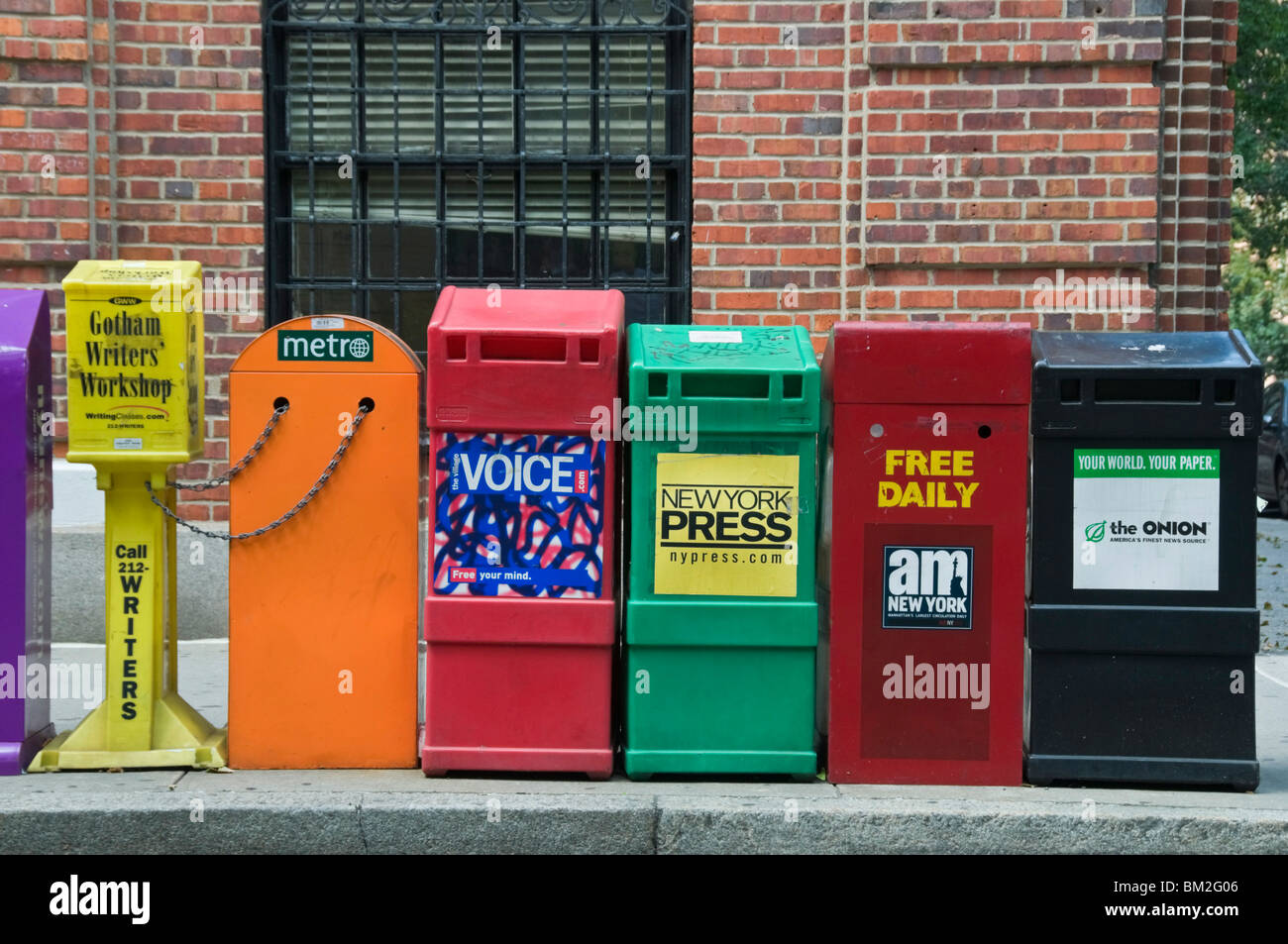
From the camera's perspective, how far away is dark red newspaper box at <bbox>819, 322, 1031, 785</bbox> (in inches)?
178

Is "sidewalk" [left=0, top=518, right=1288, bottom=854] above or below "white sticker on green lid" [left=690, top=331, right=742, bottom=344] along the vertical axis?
below

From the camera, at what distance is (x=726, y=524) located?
4.53 m

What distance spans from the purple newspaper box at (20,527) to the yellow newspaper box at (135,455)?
148mm

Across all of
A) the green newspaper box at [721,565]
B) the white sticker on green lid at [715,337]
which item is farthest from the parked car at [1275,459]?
the green newspaper box at [721,565]

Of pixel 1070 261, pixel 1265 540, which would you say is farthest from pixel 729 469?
pixel 1265 540

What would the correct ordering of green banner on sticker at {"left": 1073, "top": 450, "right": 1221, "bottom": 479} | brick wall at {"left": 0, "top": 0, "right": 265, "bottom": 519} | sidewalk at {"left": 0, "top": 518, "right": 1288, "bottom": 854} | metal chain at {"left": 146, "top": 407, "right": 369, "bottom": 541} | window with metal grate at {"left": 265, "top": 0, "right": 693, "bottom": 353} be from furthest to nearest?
window with metal grate at {"left": 265, "top": 0, "right": 693, "bottom": 353}
brick wall at {"left": 0, "top": 0, "right": 265, "bottom": 519}
metal chain at {"left": 146, "top": 407, "right": 369, "bottom": 541}
green banner on sticker at {"left": 1073, "top": 450, "right": 1221, "bottom": 479}
sidewalk at {"left": 0, "top": 518, "right": 1288, "bottom": 854}

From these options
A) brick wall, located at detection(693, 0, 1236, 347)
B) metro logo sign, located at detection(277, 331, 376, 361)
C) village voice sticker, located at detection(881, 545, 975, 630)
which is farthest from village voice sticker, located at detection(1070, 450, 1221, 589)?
brick wall, located at detection(693, 0, 1236, 347)

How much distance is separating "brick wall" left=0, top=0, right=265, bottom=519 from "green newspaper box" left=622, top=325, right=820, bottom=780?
346 cm

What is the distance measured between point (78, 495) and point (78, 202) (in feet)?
4.90

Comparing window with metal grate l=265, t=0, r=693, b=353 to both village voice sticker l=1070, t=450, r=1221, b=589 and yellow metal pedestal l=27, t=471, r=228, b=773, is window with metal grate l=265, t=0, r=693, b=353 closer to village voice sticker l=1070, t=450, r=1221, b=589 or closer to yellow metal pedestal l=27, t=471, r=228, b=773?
yellow metal pedestal l=27, t=471, r=228, b=773

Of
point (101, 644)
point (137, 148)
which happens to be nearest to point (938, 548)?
point (101, 644)

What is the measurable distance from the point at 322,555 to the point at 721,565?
1.35 m

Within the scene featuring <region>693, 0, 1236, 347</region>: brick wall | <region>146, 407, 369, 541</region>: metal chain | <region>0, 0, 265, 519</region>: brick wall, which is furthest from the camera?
<region>0, 0, 265, 519</region>: brick wall

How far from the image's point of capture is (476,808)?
4258mm
